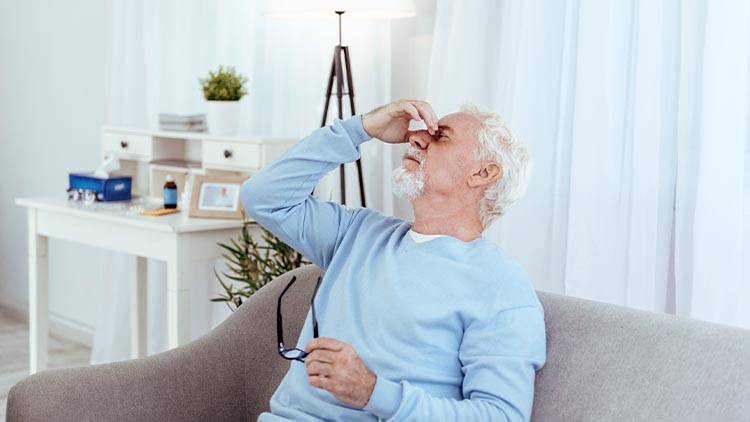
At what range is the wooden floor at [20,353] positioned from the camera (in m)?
3.87

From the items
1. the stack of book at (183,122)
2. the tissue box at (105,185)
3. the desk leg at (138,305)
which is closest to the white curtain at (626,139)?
the stack of book at (183,122)

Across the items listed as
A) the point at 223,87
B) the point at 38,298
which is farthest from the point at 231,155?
the point at 38,298

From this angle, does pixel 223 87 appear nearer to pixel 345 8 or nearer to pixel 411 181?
pixel 345 8

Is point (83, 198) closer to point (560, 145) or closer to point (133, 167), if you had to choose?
point (133, 167)

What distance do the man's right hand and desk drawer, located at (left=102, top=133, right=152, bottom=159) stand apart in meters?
1.85

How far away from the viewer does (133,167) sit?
3.82 metres

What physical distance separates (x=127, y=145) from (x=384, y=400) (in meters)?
2.41

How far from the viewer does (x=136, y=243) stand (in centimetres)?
301

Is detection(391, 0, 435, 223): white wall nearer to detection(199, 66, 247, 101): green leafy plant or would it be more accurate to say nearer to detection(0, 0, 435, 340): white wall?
detection(199, 66, 247, 101): green leafy plant

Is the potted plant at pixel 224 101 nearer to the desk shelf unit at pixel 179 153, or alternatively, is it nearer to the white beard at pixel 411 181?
the desk shelf unit at pixel 179 153

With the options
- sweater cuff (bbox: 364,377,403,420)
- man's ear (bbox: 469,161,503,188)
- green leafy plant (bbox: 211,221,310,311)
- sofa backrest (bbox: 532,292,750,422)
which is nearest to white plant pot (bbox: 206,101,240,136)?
green leafy plant (bbox: 211,221,310,311)

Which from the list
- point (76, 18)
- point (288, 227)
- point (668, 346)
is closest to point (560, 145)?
point (288, 227)

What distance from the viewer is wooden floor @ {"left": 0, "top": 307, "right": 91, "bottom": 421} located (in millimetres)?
3869

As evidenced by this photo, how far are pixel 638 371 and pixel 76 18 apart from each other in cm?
348
